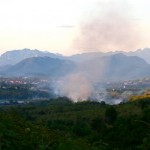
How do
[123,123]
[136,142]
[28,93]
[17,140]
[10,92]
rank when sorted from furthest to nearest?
1. [28,93]
2. [10,92]
3. [123,123]
4. [136,142]
5. [17,140]

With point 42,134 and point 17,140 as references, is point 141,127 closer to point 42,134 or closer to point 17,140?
point 42,134

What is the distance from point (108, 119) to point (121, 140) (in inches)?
907

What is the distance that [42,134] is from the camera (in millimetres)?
10062

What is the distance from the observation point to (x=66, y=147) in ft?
27.8

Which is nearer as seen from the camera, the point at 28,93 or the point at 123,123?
the point at 123,123

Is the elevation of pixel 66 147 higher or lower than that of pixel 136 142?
higher

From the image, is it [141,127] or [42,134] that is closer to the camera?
[42,134]

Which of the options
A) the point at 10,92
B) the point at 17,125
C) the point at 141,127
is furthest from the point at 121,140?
the point at 10,92

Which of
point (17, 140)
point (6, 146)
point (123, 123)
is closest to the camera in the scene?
point (6, 146)

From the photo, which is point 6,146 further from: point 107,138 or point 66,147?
point 107,138

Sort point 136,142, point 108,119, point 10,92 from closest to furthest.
Result: point 136,142
point 108,119
point 10,92

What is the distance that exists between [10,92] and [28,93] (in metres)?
10.6


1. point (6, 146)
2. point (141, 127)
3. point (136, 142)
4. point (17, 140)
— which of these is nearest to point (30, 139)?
point (17, 140)

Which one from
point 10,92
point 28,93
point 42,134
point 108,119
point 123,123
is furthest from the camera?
point 28,93
